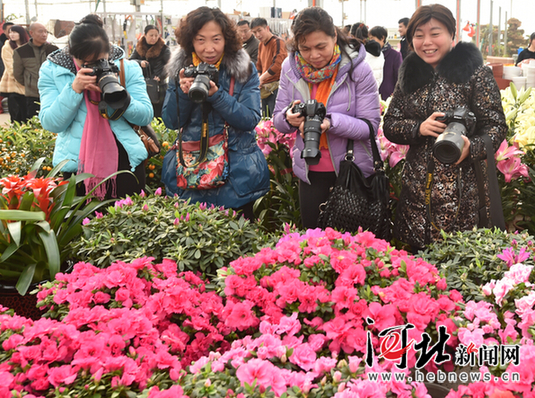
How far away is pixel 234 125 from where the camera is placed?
2.78 m

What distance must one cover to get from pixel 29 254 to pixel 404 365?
6.00 ft

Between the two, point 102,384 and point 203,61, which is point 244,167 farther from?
point 102,384

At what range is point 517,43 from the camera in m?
28.1

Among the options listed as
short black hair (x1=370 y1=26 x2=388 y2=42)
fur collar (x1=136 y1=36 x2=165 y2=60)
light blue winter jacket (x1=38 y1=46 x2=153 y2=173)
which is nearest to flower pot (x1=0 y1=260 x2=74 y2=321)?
light blue winter jacket (x1=38 y1=46 x2=153 y2=173)

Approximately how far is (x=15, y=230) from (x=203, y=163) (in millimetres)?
1027

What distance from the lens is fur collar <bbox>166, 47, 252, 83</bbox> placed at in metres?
2.79

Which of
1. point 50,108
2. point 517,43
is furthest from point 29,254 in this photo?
point 517,43

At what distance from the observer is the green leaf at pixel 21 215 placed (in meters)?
2.19

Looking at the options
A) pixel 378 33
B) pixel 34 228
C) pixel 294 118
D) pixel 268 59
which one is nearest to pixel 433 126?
pixel 294 118

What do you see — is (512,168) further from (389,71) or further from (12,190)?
(389,71)

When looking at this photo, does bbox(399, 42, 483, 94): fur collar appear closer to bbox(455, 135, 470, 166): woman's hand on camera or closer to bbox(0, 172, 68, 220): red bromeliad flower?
bbox(455, 135, 470, 166): woman's hand on camera

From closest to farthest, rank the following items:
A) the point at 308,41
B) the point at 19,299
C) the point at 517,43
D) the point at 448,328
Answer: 1. the point at 448,328
2. the point at 19,299
3. the point at 308,41
4. the point at 517,43

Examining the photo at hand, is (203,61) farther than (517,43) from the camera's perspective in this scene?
No

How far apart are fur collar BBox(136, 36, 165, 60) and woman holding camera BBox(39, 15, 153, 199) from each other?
4.18m
